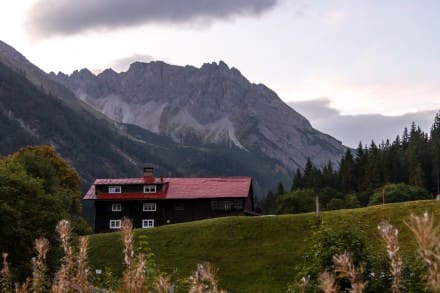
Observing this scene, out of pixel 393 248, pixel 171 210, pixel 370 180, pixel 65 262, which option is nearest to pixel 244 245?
pixel 171 210

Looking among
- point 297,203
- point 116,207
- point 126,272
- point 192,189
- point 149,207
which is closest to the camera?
point 126,272

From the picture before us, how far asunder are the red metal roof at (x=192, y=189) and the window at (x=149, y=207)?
3.58ft

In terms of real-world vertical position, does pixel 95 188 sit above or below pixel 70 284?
above

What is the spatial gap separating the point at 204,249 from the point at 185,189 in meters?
33.3

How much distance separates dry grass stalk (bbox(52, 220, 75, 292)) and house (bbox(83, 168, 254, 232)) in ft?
290

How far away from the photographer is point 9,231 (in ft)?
144

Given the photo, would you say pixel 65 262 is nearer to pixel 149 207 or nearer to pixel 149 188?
pixel 149 207

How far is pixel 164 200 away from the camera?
320ft

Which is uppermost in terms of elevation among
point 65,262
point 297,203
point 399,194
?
point 399,194

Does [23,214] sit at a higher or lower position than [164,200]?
lower

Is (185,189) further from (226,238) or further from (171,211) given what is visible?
(226,238)

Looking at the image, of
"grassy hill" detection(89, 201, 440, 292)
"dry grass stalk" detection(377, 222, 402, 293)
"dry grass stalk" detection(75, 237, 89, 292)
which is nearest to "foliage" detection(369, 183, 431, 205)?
"grassy hill" detection(89, 201, 440, 292)

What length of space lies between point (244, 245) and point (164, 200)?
109 feet

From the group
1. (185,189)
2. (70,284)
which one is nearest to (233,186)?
(185,189)
